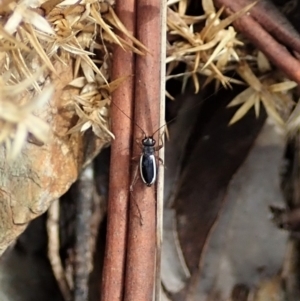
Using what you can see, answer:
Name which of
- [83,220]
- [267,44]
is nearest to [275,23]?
[267,44]

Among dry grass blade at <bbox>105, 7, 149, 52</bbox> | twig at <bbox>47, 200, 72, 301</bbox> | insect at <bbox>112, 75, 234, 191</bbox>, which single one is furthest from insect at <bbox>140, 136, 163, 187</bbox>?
twig at <bbox>47, 200, 72, 301</bbox>

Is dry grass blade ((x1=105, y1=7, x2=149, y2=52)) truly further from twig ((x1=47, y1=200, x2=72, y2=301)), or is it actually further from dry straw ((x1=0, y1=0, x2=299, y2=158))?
twig ((x1=47, y1=200, x2=72, y2=301))

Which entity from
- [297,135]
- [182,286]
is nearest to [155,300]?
[182,286]

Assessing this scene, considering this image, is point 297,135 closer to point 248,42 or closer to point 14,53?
point 248,42

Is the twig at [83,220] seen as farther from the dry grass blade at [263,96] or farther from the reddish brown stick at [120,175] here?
the dry grass blade at [263,96]

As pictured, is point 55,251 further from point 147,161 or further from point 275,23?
point 275,23

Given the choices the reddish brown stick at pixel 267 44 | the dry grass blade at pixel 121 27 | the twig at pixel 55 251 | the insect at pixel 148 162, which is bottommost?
the twig at pixel 55 251

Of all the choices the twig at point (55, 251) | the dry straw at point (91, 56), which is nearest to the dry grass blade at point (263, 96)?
the dry straw at point (91, 56)
